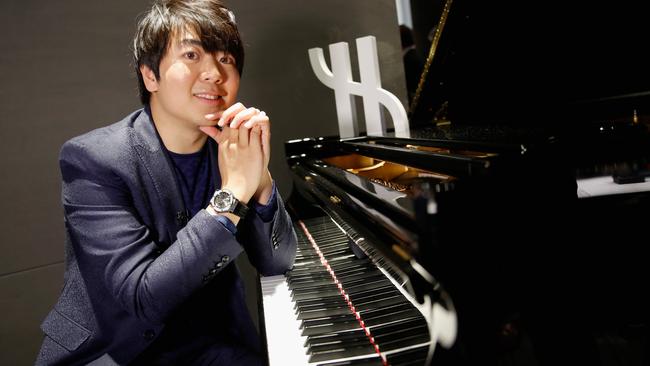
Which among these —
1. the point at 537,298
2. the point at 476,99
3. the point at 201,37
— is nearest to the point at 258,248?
the point at 201,37

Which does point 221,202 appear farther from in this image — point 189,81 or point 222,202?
point 189,81

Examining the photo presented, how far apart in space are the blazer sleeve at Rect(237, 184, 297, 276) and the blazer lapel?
23 centimetres

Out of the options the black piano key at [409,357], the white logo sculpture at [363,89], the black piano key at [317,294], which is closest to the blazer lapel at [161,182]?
the black piano key at [317,294]

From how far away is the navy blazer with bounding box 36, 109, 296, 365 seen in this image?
1283mm

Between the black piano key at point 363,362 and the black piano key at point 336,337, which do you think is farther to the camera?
the black piano key at point 336,337

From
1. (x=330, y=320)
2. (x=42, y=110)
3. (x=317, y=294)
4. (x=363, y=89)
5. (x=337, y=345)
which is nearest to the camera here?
(x=337, y=345)

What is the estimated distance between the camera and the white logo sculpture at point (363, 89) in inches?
87.0

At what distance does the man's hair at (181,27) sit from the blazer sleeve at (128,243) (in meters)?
0.37

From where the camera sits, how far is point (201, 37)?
1.53m

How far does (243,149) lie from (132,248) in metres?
0.43

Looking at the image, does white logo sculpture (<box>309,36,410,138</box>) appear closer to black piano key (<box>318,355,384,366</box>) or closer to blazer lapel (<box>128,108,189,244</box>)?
blazer lapel (<box>128,108,189,244</box>)

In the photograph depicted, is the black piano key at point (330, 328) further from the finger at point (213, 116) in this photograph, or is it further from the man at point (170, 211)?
the finger at point (213, 116)

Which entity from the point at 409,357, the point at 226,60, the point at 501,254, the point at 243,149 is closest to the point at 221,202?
the point at 243,149

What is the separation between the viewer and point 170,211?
1.51 meters
